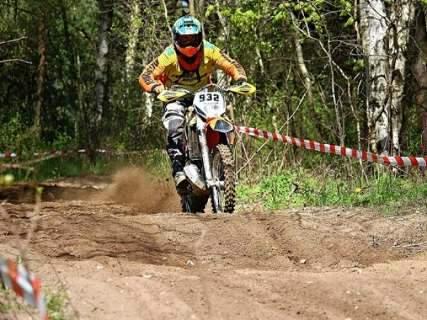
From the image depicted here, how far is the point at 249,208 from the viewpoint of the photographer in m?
10.5

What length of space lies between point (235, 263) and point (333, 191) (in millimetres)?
3762

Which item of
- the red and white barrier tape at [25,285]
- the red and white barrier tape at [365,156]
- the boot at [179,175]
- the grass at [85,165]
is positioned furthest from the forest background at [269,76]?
the boot at [179,175]

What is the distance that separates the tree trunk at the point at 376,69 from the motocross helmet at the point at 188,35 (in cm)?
287

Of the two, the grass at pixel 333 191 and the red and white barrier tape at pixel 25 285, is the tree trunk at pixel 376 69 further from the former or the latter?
the red and white barrier tape at pixel 25 285

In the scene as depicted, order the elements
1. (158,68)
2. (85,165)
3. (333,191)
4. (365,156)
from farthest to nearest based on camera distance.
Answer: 1. (85,165)
2. (333,191)
3. (158,68)
4. (365,156)

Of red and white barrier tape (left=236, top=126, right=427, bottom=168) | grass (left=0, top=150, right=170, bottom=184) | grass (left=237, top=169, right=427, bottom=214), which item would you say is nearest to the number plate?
grass (left=237, top=169, right=427, bottom=214)

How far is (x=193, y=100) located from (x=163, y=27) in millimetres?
10160

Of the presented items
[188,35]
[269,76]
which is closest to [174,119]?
[188,35]

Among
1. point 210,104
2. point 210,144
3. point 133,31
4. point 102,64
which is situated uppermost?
point 133,31

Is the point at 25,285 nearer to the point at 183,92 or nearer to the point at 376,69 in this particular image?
the point at 183,92

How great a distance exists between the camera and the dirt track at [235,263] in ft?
15.8

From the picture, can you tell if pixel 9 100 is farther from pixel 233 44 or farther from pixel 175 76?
pixel 175 76

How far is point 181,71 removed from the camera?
974cm

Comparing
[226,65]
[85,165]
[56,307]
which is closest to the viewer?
[56,307]
